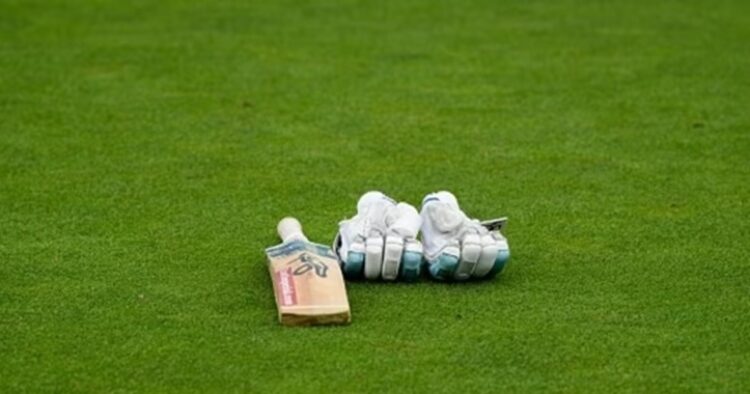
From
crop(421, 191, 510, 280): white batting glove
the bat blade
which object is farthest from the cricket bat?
crop(421, 191, 510, 280): white batting glove

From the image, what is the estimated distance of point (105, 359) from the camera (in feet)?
12.7

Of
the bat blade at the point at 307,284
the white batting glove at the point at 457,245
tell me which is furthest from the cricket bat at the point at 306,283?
the white batting glove at the point at 457,245

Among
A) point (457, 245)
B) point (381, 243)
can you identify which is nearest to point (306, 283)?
point (381, 243)

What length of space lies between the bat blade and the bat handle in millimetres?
48

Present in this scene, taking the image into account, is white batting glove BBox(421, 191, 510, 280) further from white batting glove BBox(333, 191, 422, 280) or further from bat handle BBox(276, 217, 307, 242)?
bat handle BBox(276, 217, 307, 242)

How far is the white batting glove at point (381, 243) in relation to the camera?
4.38m

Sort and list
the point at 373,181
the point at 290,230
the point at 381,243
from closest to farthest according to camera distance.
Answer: the point at 381,243, the point at 290,230, the point at 373,181

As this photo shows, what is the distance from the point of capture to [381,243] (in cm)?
440

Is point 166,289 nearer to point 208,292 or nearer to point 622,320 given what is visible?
point 208,292

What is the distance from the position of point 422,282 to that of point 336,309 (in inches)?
17.0

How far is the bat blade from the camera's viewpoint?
4.08 meters

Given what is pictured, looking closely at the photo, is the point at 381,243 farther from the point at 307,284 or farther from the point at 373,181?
the point at 373,181

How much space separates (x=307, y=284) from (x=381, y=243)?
0.30 meters

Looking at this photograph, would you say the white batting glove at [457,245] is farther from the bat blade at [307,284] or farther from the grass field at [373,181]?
the bat blade at [307,284]
